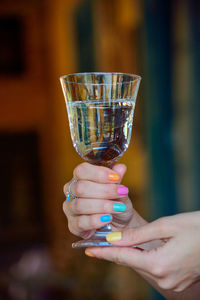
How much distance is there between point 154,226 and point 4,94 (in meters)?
4.29

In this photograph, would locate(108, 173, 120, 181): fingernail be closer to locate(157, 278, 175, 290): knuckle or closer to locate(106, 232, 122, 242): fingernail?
locate(106, 232, 122, 242): fingernail

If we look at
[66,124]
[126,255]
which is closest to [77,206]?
[126,255]

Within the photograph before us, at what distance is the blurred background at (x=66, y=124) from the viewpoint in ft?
8.13

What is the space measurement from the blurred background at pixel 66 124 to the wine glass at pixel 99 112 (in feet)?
4.50

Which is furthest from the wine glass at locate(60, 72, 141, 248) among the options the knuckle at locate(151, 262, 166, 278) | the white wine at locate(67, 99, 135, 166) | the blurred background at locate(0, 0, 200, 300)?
the blurred background at locate(0, 0, 200, 300)

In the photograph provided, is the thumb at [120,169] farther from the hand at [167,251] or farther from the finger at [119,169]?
the hand at [167,251]

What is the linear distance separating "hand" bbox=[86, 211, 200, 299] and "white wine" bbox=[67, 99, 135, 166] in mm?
191

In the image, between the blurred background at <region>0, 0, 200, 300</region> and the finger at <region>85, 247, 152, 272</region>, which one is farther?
the blurred background at <region>0, 0, 200, 300</region>

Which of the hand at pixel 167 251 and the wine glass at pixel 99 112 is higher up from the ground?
the wine glass at pixel 99 112

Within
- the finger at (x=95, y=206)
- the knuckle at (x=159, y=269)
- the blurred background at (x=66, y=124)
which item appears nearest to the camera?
the knuckle at (x=159, y=269)

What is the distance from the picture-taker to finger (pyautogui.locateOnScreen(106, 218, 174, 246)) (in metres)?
0.93

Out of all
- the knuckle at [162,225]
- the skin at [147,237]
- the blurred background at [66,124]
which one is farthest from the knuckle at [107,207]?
the blurred background at [66,124]

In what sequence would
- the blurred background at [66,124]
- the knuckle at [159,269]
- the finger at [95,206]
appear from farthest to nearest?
the blurred background at [66,124]
the finger at [95,206]
the knuckle at [159,269]

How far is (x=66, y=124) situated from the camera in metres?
4.60
